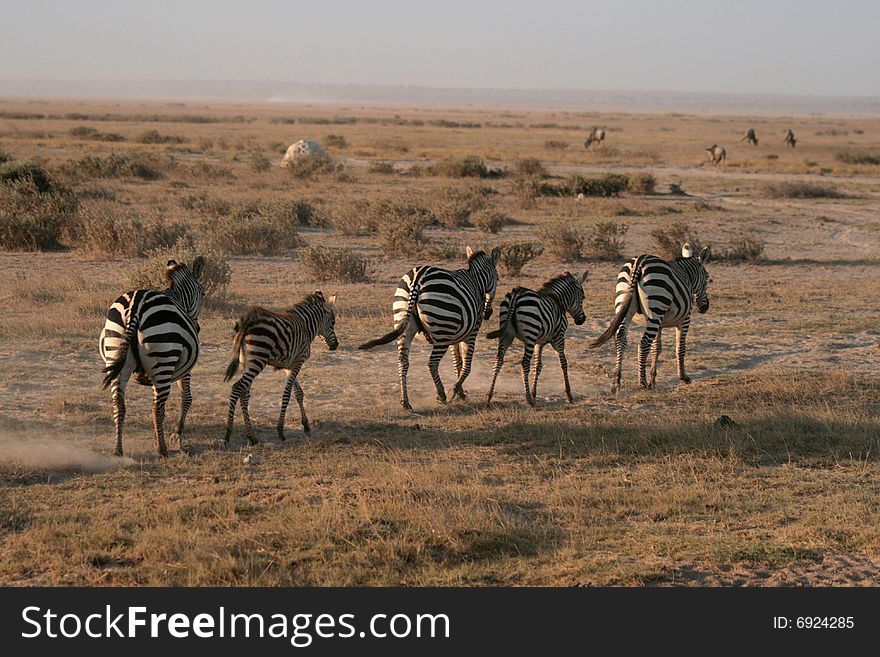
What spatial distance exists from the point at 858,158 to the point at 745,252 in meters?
34.0

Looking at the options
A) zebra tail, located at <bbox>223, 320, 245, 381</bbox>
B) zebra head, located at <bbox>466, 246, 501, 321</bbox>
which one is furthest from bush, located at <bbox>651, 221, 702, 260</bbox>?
zebra tail, located at <bbox>223, 320, 245, 381</bbox>

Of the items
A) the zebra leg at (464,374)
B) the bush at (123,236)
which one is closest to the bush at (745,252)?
the bush at (123,236)

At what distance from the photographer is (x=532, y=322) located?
35.3 feet

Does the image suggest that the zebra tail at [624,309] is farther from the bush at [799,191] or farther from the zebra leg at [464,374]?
the bush at [799,191]

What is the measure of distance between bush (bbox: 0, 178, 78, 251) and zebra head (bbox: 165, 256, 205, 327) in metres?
11.2

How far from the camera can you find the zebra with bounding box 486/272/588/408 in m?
10.8

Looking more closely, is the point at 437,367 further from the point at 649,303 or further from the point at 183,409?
the point at 183,409

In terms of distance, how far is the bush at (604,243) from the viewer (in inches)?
839

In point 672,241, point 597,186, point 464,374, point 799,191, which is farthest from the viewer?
point 799,191

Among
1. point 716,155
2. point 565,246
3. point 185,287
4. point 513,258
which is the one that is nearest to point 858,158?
point 716,155

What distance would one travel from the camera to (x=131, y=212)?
79.8ft

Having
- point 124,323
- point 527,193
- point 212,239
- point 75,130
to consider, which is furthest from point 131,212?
point 75,130

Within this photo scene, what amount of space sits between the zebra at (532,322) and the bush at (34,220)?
1288 cm
